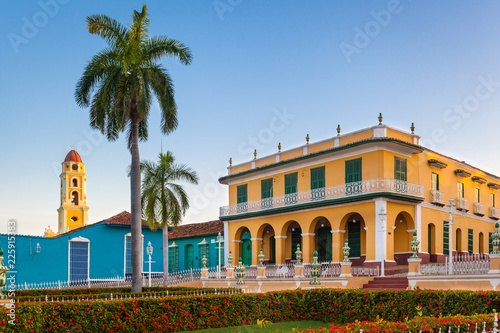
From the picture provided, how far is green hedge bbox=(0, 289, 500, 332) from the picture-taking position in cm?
1213

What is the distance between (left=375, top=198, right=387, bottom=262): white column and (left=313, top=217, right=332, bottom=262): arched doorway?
4754 mm

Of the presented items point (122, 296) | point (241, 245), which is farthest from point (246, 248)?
point (122, 296)

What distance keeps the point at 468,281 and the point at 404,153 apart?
33.3 feet

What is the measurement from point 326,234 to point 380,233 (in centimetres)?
530

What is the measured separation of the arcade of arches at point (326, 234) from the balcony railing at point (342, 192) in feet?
2.10

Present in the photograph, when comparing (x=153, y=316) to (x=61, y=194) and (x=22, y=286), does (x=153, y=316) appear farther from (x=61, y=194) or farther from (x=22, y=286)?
(x=61, y=194)

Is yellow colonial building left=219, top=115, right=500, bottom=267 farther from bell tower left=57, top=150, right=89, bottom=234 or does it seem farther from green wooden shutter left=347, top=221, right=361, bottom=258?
bell tower left=57, top=150, right=89, bottom=234

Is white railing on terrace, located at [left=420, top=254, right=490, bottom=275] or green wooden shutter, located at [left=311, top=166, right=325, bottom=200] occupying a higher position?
green wooden shutter, located at [left=311, top=166, right=325, bottom=200]

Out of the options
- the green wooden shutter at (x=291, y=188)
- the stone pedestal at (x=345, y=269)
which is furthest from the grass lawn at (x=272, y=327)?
the green wooden shutter at (x=291, y=188)

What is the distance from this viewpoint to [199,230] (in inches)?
1599

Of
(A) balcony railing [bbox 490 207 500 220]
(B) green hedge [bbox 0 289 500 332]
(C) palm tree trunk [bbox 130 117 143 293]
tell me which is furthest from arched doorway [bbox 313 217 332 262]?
(B) green hedge [bbox 0 289 500 332]

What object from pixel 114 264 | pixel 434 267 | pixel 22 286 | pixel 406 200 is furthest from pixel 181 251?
pixel 434 267

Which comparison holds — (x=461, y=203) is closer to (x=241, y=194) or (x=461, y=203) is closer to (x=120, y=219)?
(x=241, y=194)

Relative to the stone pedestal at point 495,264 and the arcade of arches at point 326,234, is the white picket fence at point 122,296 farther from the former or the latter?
the arcade of arches at point 326,234
